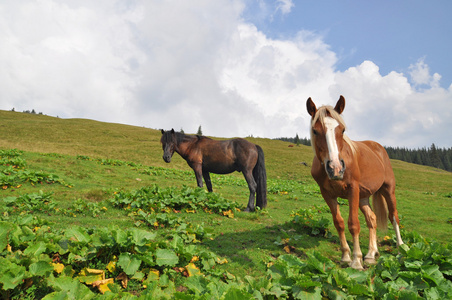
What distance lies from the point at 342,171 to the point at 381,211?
13.9ft

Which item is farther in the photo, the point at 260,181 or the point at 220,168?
the point at 220,168

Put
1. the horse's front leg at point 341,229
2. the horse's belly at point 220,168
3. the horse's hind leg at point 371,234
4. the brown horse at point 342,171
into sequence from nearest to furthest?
the brown horse at point 342,171, the horse's front leg at point 341,229, the horse's hind leg at point 371,234, the horse's belly at point 220,168

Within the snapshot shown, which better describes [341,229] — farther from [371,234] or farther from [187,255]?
[187,255]

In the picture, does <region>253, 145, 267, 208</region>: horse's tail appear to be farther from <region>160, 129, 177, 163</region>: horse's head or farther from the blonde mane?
the blonde mane

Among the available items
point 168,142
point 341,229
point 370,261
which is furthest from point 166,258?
point 168,142

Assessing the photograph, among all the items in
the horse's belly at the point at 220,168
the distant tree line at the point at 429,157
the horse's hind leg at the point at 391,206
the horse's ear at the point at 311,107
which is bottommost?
the horse's hind leg at the point at 391,206

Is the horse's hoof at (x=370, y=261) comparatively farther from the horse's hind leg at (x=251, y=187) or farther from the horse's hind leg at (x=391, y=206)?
the horse's hind leg at (x=251, y=187)

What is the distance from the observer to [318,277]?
3.42 meters

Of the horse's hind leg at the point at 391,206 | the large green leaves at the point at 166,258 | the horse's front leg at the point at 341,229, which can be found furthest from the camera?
the horse's hind leg at the point at 391,206

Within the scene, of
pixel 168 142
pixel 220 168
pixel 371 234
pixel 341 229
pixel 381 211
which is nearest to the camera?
pixel 341 229

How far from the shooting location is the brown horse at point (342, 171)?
14.6 feet

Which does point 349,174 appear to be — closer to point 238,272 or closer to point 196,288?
point 238,272

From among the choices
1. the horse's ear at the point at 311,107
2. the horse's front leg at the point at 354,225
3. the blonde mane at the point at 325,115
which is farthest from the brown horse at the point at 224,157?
the blonde mane at the point at 325,115

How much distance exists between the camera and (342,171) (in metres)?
4.25
